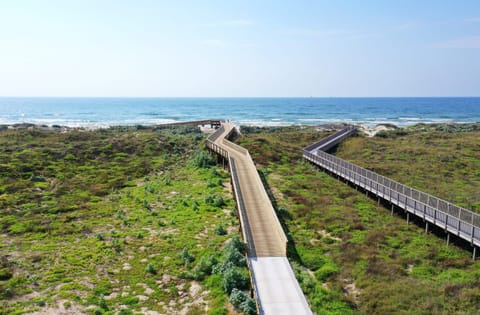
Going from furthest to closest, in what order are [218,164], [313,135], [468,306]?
[313,135] → [218,164] → [468,306]

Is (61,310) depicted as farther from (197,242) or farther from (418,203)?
(418,203)

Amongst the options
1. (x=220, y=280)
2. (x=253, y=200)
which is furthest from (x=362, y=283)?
(x=253, y=200)

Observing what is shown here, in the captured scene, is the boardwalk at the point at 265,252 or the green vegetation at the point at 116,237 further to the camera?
the green vegetation at the point at 116,237

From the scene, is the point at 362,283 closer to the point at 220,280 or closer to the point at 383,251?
the point at 383,251

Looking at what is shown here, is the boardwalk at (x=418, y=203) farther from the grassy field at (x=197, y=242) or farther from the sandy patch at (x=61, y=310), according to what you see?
the sandy patch at (x=61, y=310)

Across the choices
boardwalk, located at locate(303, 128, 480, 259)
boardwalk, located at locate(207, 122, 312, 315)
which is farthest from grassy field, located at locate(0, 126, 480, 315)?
boardwalk, located at locate(303, 128, 480, 259)

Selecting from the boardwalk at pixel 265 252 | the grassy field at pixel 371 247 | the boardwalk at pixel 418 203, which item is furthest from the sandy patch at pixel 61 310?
the boardwalk at pixel 418 203

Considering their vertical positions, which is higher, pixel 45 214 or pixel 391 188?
pixel 391 188
